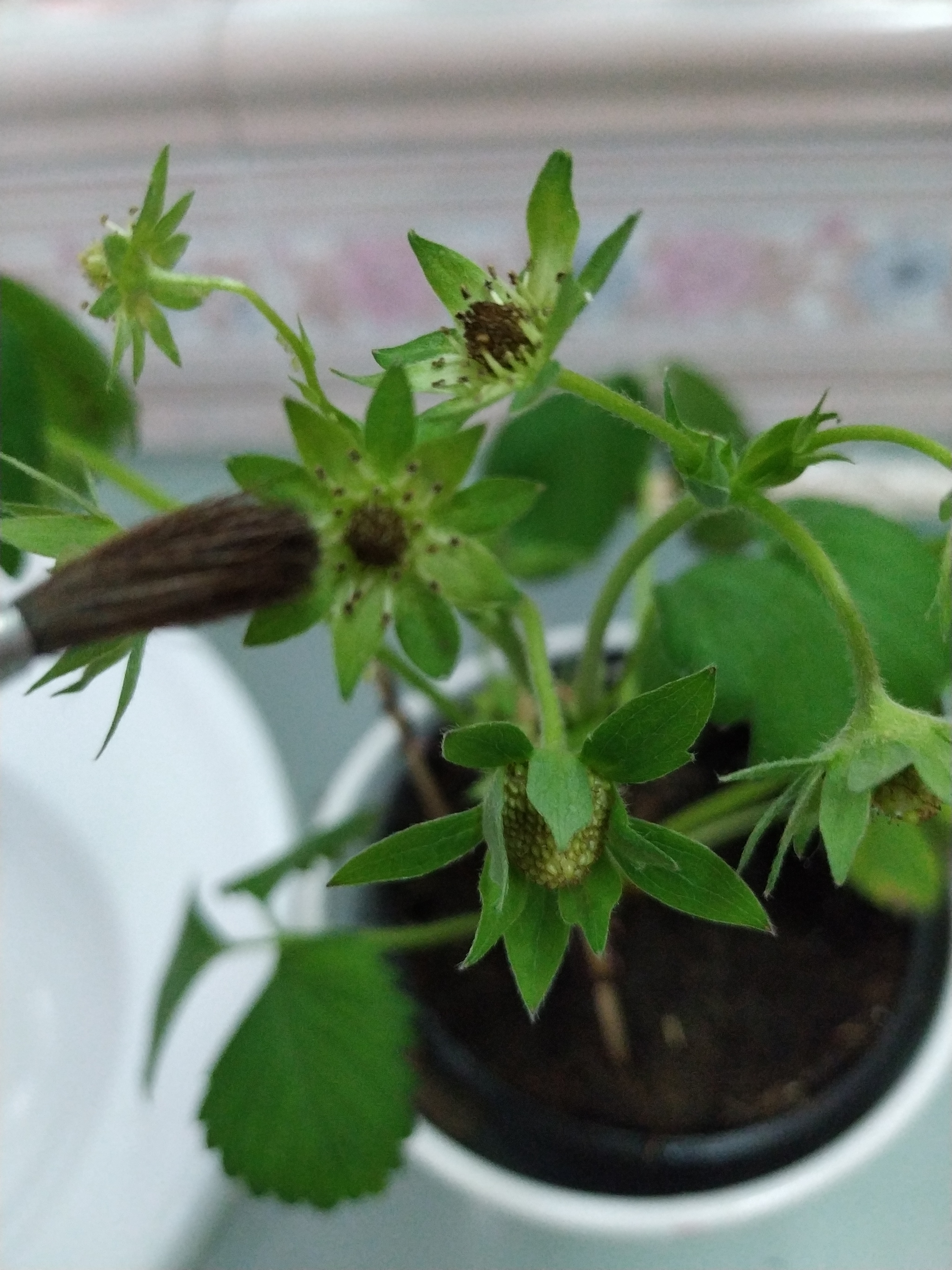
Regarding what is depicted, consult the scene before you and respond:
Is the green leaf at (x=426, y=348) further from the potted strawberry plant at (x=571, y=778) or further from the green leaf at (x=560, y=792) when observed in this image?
the green leaf at (x=560, y=792)

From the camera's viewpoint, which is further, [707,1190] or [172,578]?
[707,1190]

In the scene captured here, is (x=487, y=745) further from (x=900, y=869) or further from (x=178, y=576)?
(x=900, y=869)

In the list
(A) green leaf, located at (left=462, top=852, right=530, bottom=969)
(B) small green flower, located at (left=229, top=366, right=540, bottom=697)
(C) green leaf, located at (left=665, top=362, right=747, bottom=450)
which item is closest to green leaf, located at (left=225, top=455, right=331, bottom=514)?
(B) small green flower, located at (left=229, top=366, right=540, bottom=697)

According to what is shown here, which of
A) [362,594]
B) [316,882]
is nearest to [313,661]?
[316,882]

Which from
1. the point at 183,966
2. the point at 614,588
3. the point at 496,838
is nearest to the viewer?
the point at 496,838

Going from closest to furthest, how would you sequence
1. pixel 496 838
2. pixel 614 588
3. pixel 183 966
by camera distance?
pixel 496 838, pixel 614 588, pixel 183 966

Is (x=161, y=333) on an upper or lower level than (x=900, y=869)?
upper

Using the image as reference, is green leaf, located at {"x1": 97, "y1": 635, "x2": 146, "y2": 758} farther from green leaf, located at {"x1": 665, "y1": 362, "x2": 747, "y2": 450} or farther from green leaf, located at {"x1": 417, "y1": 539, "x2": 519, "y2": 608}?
green leaf, located at {"x1": 665, "y1": 362, "x2": 747, "y2": 450}

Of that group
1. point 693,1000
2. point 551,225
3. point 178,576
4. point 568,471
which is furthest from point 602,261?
point 693,1000
